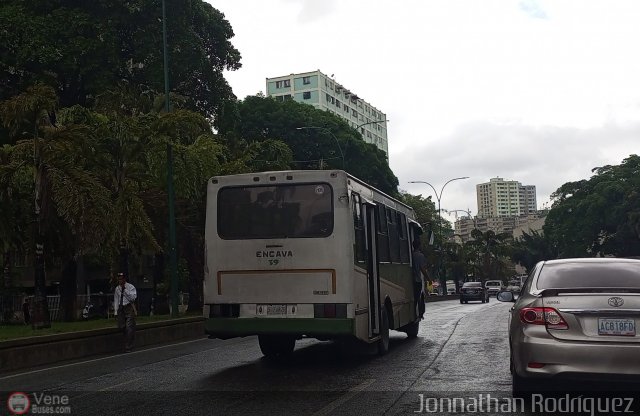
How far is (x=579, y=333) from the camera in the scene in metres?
6.64

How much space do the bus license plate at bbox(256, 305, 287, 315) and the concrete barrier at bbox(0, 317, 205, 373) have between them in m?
4.94

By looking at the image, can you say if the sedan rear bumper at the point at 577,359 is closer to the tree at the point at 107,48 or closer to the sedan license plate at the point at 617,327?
the sedan license plate at the point at 617,327

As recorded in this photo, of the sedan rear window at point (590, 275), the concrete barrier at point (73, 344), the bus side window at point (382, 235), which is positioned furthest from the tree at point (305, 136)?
the sedan rear window at point (590, 275)

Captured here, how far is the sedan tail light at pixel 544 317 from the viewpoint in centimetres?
675

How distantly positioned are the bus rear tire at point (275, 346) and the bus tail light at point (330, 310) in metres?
2.15

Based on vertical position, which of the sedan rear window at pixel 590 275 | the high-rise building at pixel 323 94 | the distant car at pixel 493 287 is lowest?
the distant car at pixel 493 287

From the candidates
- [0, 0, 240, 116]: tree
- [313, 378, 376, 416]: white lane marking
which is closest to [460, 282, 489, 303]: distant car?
[0, 0, 240, 116]: tree

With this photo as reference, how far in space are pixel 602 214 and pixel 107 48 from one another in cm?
5282

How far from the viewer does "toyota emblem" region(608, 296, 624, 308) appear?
6.57 m

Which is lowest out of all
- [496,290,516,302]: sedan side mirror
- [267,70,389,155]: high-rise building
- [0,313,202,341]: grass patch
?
[0,313,202,341]: grass patch

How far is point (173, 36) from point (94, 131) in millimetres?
13831

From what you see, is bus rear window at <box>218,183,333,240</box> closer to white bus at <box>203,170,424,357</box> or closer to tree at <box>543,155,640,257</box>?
white bus at <box>203,170,424,357</box>

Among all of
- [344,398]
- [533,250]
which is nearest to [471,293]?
[344,398]

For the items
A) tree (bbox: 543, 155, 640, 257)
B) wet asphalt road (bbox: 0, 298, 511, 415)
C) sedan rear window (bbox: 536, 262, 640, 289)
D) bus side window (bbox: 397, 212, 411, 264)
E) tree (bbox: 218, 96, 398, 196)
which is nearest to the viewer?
sedan rear window (bbox: 536, 262, 640, 289)
